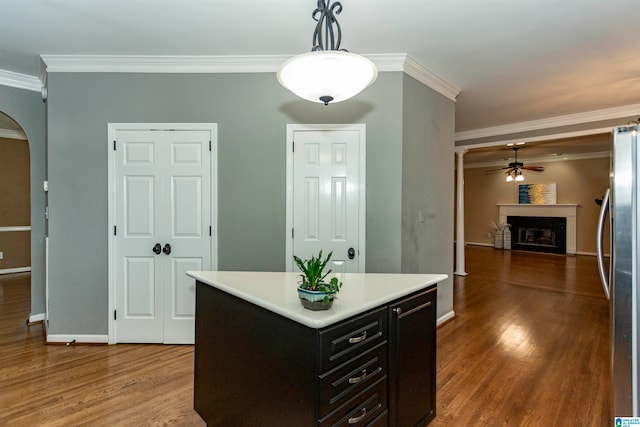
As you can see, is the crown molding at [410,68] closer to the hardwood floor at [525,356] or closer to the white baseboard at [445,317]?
the white baseboard at [445,317]

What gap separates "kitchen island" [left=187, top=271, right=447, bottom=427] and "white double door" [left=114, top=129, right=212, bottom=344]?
1.30 m

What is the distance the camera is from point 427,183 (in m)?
3.47

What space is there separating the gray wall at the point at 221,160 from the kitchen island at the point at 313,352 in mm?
1147

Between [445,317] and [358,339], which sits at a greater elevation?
[358,339]

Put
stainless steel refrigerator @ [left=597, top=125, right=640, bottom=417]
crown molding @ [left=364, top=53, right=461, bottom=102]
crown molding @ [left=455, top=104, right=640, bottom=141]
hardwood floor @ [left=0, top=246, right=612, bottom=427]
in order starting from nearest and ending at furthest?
stainless steel refrigerator @ [left=597, top=125, right=640, bottom=417] < hardwood floor @ [left=0, top=246, right=612, bottom=427] < crown molding @ [left=364, top=53, right=461, bottom=102] < crown molding @ [left=455, top=104, right=640, bottom=141]

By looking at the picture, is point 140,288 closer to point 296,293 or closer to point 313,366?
point 296,293

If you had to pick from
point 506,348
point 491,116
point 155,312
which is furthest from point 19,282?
point 491,116

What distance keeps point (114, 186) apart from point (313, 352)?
2.71 metres

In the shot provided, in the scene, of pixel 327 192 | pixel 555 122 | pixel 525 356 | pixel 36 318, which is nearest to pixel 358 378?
pixel 327 192

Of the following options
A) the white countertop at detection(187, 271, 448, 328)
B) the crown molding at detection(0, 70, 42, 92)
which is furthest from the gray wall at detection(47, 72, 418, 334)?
the white countertop at detection(187, 271, 448, 328)

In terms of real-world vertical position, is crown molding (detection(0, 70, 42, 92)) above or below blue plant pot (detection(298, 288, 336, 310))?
above

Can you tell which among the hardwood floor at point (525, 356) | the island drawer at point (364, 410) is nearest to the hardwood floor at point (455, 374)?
the hardwood floor at point (525, 356)

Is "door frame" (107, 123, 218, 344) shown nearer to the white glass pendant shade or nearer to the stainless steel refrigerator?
the white glass pendant shade

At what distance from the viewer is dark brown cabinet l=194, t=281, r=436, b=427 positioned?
1.29m
